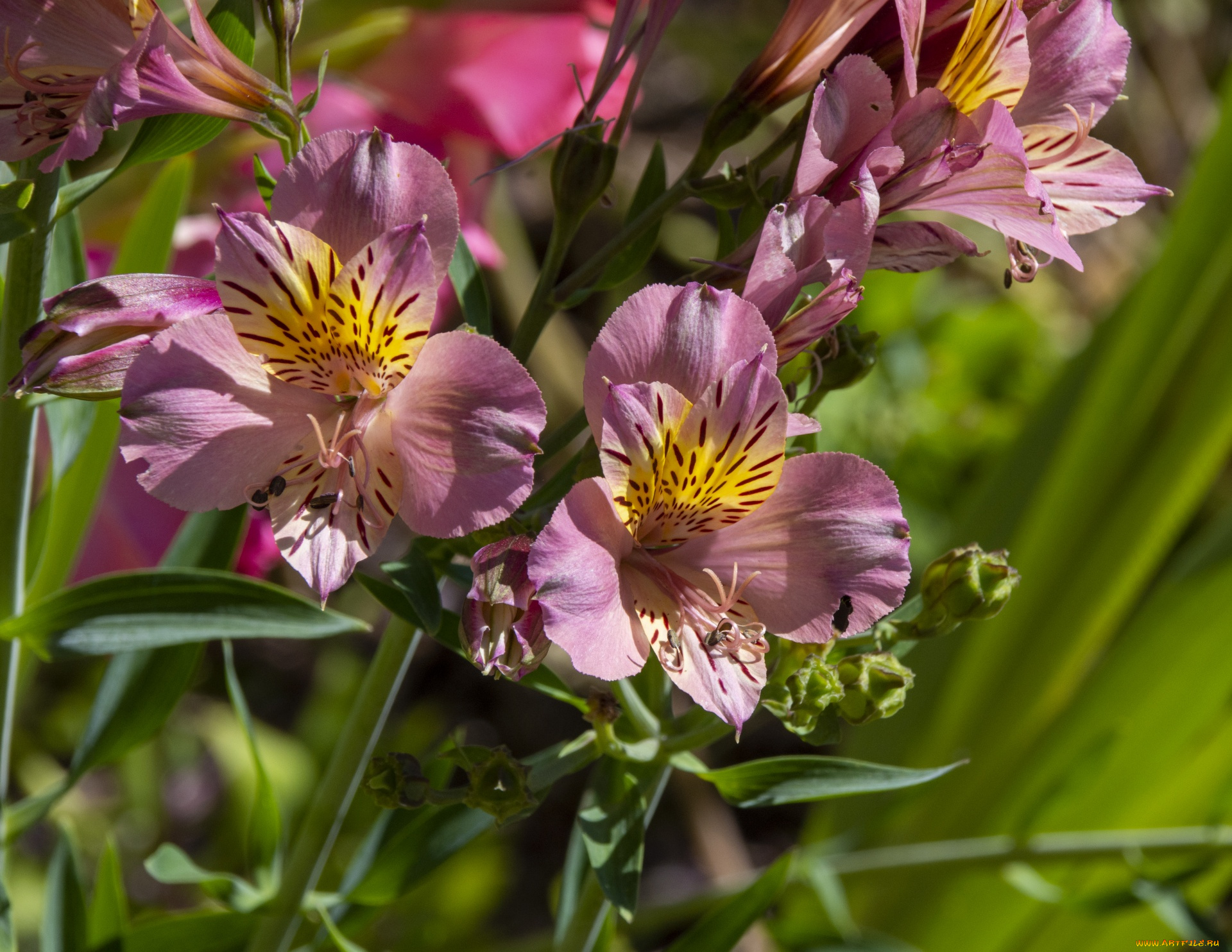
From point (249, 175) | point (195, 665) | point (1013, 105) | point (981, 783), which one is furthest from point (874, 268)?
point (981, 783)

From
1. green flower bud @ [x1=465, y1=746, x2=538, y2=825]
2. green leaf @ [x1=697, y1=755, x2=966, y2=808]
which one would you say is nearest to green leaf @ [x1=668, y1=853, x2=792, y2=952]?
green leaf @ [x1=697, y1=755, x2=966, y2=808]

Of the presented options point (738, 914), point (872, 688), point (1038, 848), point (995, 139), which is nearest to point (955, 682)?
point (1038, 848)

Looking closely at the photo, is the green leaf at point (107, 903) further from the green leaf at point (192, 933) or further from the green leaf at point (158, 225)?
the green leaf at point (158, 225)

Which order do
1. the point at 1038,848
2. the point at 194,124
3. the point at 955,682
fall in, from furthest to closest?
the point at 955,682
the point at 1038,848
the point at 194,124

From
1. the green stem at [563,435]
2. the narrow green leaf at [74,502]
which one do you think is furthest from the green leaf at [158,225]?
the green stem at [563,435]

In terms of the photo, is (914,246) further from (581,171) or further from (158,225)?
(158,225)

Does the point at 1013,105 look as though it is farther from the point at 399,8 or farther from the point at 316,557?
the point at 399,8

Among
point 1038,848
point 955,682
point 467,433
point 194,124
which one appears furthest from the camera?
point 955,682
